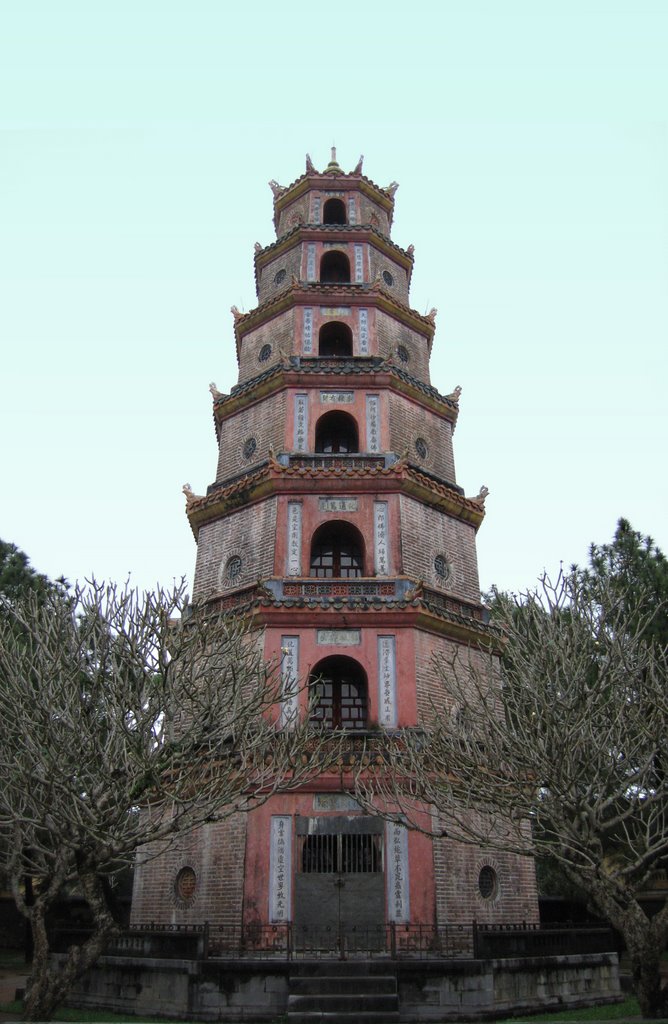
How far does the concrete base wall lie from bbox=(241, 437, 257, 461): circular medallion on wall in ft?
39.1

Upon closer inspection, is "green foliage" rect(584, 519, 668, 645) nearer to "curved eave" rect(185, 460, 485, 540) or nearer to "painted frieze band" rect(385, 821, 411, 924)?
"curved eave" rect(185, 460, 485, 540)

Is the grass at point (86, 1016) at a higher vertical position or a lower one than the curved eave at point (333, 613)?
lower

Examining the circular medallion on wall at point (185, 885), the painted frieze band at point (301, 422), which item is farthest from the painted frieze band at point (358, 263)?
the circular medallion on wall at point (185, 885)

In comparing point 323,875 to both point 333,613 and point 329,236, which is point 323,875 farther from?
point 329,236

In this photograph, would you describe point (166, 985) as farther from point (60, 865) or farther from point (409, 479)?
point (409, 479)

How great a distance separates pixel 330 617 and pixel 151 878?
6.61 meters

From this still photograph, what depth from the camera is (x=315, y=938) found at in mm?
15852

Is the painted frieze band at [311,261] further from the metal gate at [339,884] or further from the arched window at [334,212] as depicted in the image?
the metal gate at [339,884]

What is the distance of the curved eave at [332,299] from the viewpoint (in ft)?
78.5

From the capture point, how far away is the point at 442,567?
2095 centimetres

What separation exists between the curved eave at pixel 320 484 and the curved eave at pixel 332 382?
2.58m

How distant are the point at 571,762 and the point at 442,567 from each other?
27.9 feet

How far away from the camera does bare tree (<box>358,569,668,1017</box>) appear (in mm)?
12398

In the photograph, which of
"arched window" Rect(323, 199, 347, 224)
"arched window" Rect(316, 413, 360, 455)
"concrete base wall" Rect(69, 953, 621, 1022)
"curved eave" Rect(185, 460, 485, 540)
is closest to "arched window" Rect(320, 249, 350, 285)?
"arched window" Rect(323, 199, 347, 224)
